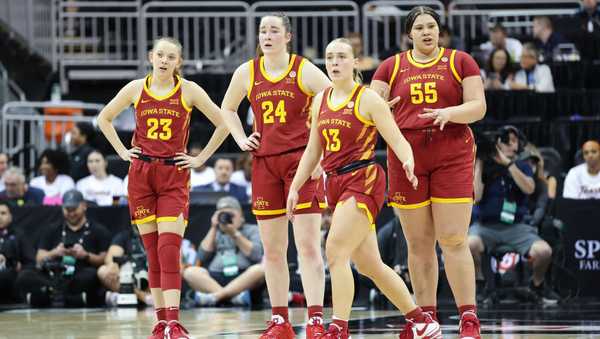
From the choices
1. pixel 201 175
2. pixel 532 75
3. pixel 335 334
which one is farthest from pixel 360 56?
pixel 335 334

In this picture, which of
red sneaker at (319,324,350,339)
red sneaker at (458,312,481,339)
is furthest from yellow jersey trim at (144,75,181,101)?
red sneaker at (458,312,481,339)

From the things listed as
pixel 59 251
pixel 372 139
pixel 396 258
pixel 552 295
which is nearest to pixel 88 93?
pixel 59 251

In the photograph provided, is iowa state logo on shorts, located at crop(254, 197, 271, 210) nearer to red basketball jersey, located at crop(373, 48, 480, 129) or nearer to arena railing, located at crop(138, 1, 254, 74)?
red basketball jersey, located at crop(373, 48, 480, 129)

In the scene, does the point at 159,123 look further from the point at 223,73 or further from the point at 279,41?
the point at 223,73

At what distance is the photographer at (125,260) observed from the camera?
12.9 m

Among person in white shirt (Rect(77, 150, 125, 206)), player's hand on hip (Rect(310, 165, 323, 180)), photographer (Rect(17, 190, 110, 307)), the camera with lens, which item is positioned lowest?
photographer (Rect(17, 190, 110, 307))

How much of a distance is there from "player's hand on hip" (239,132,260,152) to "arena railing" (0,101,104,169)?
949cm

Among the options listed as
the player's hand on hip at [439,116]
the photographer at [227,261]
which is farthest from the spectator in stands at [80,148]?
the player's hand on hip at [439,116]

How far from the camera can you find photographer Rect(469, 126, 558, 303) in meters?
12.3

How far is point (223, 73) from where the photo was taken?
17.3 metres

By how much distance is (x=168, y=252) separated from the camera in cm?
830

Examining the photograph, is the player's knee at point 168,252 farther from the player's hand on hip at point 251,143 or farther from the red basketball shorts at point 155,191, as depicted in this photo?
the player's hand on hip at point 251,143

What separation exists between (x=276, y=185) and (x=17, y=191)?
746 centimetres

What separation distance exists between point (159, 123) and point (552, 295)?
18.2 ft
